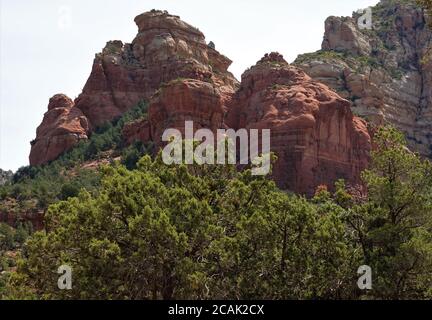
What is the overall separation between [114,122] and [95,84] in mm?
8252

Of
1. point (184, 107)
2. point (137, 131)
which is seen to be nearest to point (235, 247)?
point (184, 107)

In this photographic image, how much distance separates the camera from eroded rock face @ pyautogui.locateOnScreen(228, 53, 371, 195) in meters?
78.2

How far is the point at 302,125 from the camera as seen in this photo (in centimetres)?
7906

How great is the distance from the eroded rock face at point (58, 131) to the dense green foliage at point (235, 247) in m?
75.9

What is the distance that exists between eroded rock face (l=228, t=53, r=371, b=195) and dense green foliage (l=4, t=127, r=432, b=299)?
166ft

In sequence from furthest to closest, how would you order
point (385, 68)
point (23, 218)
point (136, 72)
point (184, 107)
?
point (385, 68) → point (136, 72) → point (184, 107) → point (23, 218)

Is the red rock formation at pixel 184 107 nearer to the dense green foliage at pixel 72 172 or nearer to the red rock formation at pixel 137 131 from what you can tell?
the red rock formation at pixel 137 131

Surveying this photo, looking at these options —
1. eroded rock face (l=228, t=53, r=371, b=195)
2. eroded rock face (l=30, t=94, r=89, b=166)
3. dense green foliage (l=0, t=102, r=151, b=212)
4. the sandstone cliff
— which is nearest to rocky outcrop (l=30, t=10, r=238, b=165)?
eroded rock face (l=30, t=94, r=89, b=166)

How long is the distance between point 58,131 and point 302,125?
40.7 meters

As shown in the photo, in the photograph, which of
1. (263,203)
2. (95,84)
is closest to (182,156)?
(263,203)

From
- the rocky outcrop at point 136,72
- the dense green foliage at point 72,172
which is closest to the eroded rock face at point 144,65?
the rocky outcrop at point 136,72

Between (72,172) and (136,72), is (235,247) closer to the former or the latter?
(72,172)
